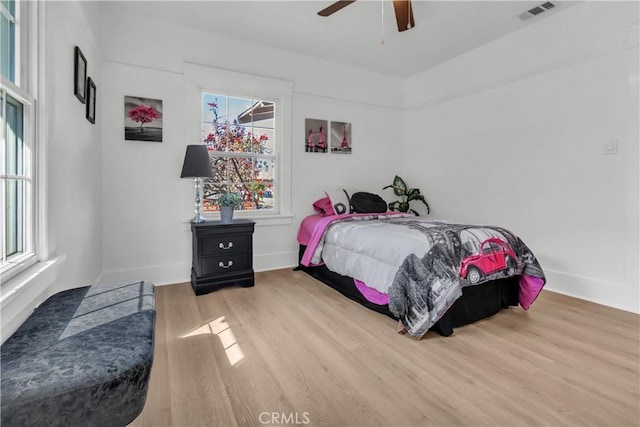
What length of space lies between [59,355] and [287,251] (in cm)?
318

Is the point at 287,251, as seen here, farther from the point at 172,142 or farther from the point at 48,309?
the point at 48,309

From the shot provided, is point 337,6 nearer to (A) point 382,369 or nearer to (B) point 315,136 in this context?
(B) point 315,136

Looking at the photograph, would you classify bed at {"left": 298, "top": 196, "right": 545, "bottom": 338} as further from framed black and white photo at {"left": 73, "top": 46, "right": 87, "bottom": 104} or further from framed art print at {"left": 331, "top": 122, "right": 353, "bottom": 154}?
framed black and white photo at {"left": 73, "top": 46, "right": 87, "bottom": 104}

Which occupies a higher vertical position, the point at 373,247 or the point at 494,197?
the point at 494,197

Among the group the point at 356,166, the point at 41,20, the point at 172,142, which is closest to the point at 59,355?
the point at 41,20

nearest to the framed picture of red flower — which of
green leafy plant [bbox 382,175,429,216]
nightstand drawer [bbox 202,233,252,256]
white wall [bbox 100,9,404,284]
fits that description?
white wall [bbox 100,9,404,284]

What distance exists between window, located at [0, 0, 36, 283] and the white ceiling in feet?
6.42

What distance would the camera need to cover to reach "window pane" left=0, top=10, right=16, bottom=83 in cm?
131

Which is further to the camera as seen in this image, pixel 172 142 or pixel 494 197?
pixel 494 197

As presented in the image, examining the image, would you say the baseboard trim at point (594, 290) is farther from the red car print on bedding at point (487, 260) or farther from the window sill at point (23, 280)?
the window sill at point (23, 280)

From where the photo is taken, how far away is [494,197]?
3775 mm

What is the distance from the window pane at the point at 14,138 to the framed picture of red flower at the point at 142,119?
186 cm

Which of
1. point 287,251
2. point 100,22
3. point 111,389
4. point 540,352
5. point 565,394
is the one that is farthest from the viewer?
point 287,251

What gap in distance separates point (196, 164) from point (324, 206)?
1644 millimetres
